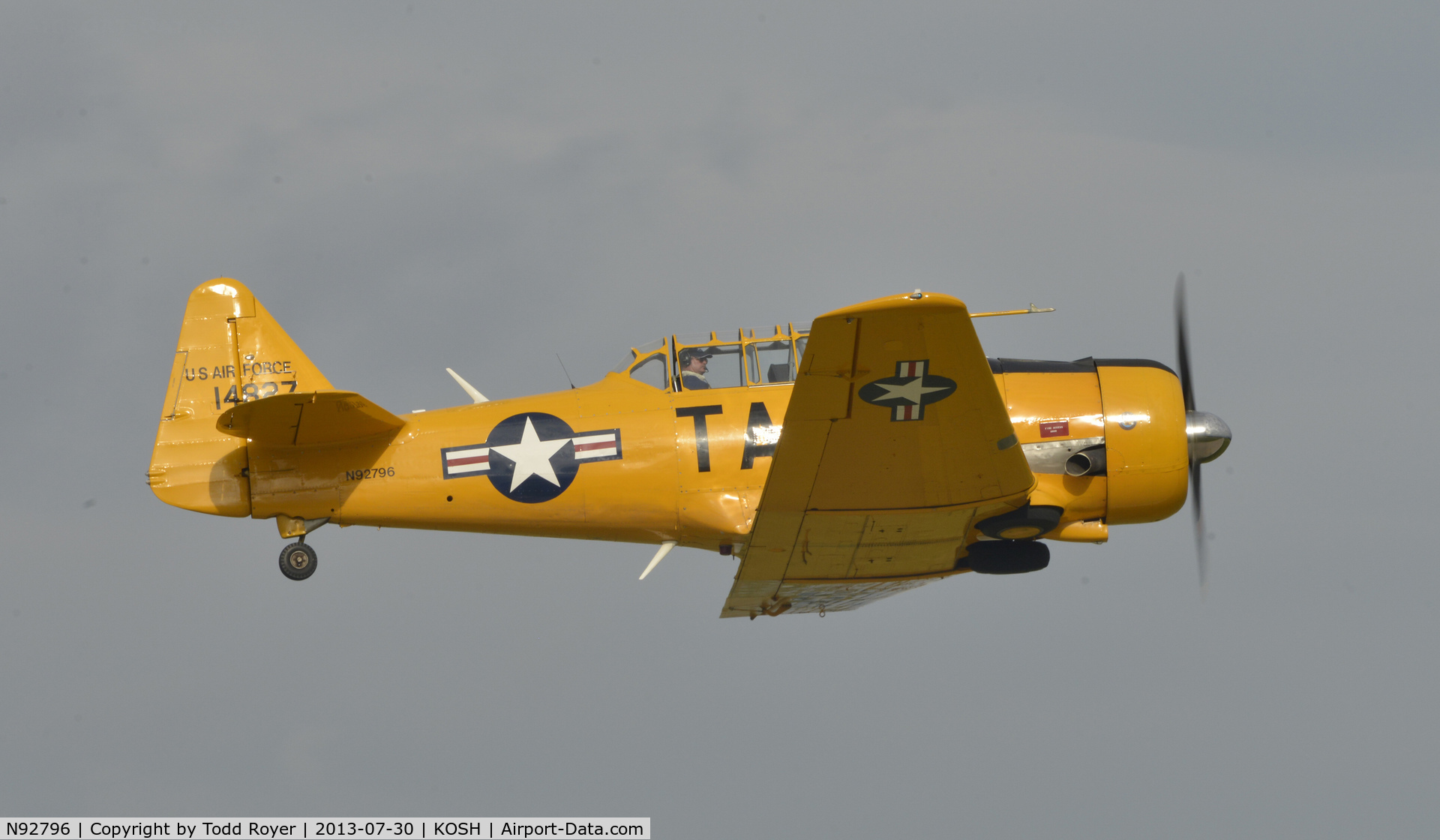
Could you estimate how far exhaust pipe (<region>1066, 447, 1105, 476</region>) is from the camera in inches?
417

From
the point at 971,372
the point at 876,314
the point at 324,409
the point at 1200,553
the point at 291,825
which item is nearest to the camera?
the point at 876,314

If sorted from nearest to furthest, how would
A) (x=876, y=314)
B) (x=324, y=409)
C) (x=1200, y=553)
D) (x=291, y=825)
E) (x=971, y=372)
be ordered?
(x=876, y=314)
(x=971, y=372)
(x=324, y=409)
(x=1200, y=553)
(x=291, y=825)

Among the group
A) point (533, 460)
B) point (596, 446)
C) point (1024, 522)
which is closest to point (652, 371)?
point (596, 446)

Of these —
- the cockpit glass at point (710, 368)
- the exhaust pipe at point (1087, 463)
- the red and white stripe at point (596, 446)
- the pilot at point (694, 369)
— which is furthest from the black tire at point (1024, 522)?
the red and white stripe at point (596, 446)

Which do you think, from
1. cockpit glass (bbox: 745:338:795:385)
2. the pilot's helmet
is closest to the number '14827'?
the pilot's helmet

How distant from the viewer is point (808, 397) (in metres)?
8.69

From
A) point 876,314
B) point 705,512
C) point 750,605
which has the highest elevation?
point 876,314

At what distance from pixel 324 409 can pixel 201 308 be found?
1983 millimetres

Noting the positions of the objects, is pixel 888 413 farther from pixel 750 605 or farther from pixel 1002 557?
pixel 750 605

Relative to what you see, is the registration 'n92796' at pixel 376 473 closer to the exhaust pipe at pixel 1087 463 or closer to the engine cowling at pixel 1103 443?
the engine cowling at pixel 1103 443

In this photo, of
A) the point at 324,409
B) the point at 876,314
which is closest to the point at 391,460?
the point at 324,409

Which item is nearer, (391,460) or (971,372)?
(971,372)

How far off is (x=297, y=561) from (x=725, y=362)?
4.00 m

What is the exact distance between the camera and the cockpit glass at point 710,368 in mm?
11031
